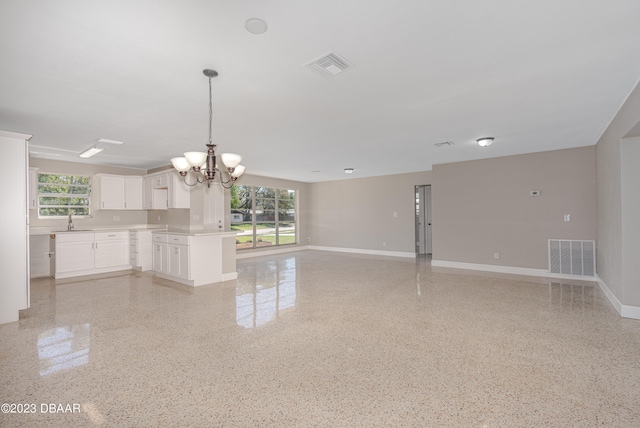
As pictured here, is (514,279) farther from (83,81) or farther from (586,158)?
(83,81)

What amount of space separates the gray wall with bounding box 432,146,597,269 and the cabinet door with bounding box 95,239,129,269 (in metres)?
7.19

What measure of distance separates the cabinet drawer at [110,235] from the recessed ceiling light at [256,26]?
245 inches

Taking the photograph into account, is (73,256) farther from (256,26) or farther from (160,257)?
(256,26)

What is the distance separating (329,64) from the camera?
245 cm

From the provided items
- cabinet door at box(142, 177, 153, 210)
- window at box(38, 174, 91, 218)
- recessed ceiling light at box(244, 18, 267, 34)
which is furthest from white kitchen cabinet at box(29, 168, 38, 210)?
recessed ceiling light at box(244, 18, 267, 34)

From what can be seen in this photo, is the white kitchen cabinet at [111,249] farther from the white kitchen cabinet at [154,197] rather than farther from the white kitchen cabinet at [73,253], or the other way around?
the white kitchen cabinet at [154,197]

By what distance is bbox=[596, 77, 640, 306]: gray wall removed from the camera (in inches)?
132

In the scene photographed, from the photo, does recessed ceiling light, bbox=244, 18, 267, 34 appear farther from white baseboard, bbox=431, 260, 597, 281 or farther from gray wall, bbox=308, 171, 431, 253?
gray wall, bbox=308, 171, 431, 253

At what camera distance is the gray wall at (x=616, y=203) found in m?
3.36

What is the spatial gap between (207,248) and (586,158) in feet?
23.4

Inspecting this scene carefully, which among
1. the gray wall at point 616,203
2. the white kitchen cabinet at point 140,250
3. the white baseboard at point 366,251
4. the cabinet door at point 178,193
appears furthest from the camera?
the white baseboard at point 366,251

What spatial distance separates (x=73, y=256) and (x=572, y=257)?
31.7ft

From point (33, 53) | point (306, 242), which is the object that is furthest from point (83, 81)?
point (306, 242)

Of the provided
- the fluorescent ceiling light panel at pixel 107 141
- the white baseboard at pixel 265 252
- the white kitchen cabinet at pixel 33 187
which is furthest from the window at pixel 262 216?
the white kitchen cabinet at pixel 33 187
